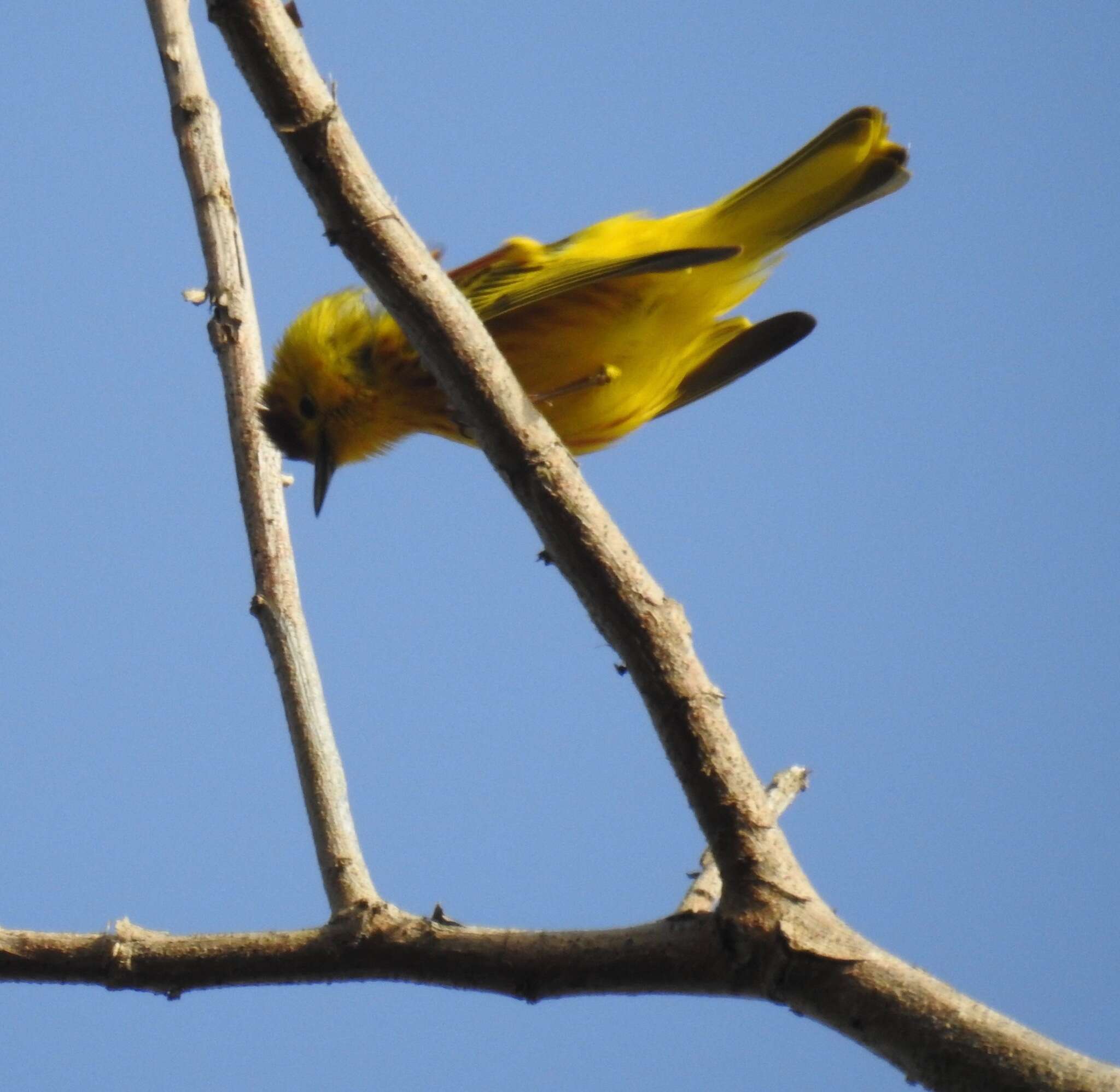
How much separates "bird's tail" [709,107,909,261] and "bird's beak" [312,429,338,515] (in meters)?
1.66

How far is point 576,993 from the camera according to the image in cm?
234

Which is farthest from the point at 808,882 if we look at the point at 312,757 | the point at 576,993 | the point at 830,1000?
the point at 312,757

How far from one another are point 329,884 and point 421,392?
2.38 meters

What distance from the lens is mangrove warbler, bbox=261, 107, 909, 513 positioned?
464cm

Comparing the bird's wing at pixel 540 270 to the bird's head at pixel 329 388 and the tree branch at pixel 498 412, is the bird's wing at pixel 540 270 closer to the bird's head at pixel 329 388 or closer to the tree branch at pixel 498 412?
the bird's head at pixel 329 388

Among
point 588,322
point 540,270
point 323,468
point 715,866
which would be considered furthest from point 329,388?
point 715,866

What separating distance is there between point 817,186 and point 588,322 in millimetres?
949

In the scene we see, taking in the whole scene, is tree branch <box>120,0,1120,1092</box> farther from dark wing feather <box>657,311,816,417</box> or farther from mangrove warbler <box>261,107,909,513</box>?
dark wing feather <box>657,311,816,417</box>

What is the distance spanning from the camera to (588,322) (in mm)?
4660

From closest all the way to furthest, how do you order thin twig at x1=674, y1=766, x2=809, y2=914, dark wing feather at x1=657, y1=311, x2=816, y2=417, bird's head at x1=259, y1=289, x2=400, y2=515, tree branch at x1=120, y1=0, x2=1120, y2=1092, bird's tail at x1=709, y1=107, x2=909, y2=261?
tree branch at x1=120, y1=0, x2=1120, y2=1092 < thin twig at x1=674, y1=766, x2=809, y2=914 < bird's tail at x1=709, y1=107, x2=909, y2=261 < bird's head at x1=259, y1=289, x2=400, y2=515 < dark wing feather at x1=657, y1=311, x2=816, y2=417

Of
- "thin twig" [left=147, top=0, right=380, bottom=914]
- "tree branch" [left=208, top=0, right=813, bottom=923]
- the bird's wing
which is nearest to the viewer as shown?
"tree branch" [left=208, top=0, right=813, bottom=923]

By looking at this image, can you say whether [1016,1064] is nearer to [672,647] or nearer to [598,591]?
[672,647]

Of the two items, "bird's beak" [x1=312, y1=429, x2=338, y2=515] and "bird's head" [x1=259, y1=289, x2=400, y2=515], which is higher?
"bird's head" [x1=259, y1=289, x2=400, y2=515]

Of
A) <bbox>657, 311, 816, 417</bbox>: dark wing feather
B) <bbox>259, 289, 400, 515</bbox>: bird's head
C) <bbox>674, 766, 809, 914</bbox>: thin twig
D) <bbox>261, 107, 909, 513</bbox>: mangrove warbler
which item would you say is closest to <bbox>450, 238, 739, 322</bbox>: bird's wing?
<bbox>261, 107, 909, 513</bbox>: mangrove warbler
